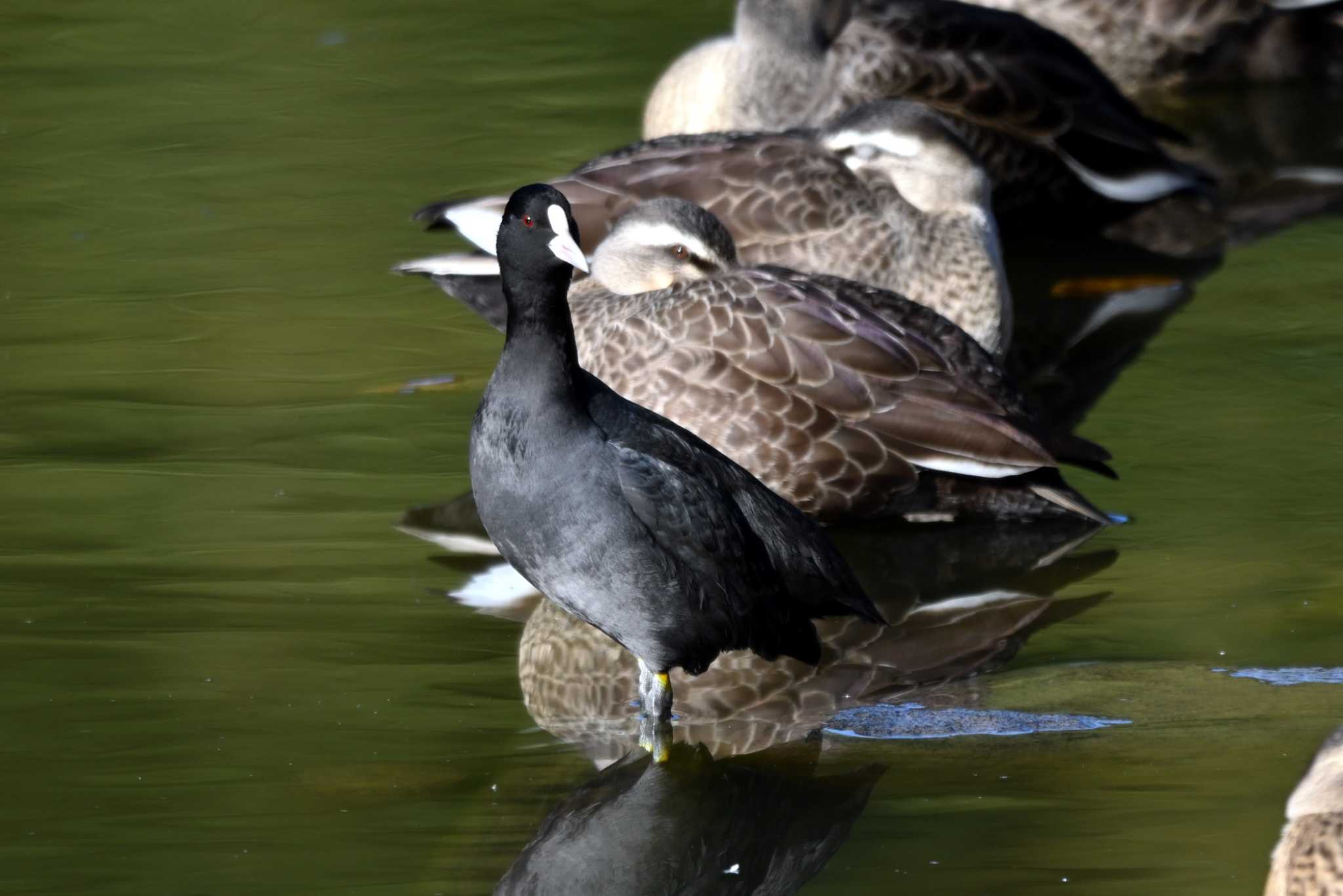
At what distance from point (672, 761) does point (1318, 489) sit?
8.69ft

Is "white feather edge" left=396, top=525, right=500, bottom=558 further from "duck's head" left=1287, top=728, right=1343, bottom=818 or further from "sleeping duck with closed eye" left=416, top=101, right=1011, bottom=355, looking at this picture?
"duck's head" left=1287, top=728, right=1343, bottom=818

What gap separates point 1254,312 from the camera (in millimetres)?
8336

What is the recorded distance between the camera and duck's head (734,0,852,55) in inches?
384

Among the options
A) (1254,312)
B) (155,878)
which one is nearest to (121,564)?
(155,878)

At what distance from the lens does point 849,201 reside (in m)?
7.77

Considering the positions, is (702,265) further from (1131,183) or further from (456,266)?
(1131,183)

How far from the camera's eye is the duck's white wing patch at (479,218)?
8164 millimetres

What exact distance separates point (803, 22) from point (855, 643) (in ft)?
15.6

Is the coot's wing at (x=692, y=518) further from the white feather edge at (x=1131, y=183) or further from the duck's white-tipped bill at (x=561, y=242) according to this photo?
the white feather edge at (x=1131, y=183)

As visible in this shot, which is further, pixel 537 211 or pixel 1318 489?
pixel 1318 489

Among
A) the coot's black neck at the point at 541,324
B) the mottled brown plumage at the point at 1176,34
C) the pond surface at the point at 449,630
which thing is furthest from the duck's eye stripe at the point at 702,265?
the mottled brown plumage at the point at 1176,34

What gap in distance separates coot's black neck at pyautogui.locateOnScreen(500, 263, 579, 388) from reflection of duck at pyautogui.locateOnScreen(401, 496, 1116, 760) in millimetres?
878

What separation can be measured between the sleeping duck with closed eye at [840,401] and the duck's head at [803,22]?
3333 mm

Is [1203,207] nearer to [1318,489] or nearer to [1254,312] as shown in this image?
[1254,312]
